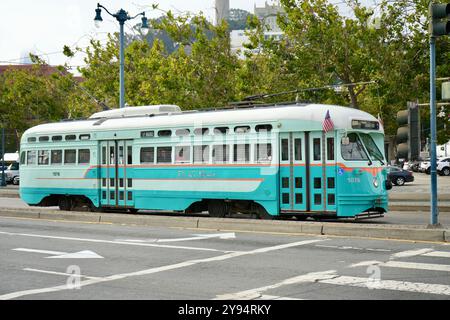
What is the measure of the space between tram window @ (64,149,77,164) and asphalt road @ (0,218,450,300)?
8.17 m

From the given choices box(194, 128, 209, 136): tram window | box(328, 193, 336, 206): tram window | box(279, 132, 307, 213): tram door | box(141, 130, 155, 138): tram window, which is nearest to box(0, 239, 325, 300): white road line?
box(328, 193, 336, 206): tram window

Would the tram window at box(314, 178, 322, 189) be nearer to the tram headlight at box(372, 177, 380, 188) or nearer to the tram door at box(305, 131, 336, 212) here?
the tram door at box(305, 131, 336, 212)

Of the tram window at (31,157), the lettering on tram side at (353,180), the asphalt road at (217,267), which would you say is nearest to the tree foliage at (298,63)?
the tram window at (31,157)

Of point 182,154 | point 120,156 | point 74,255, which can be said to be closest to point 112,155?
point 120,156

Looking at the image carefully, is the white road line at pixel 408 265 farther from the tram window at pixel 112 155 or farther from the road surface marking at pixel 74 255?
the tram window at pixel 112 155

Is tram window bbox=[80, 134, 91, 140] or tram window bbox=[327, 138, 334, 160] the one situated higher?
tram window bbox=[80, 134, 91, 140]

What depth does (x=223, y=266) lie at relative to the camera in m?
11.5

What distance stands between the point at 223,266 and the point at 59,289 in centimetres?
294

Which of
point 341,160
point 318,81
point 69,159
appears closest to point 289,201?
point 341,160

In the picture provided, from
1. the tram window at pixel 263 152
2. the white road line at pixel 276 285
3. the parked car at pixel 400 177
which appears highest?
the tram window at pixel 263 152

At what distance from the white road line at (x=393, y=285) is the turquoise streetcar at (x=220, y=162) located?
325 inches

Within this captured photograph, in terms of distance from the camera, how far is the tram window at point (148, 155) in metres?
22.3

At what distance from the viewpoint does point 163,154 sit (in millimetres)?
22000
